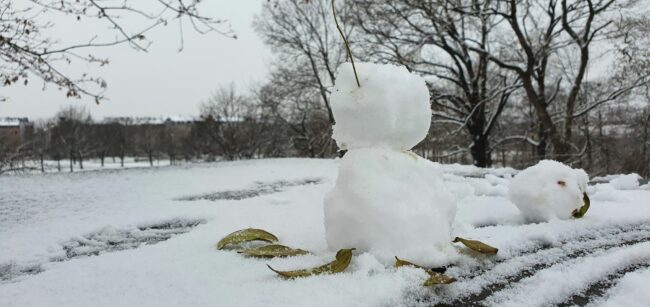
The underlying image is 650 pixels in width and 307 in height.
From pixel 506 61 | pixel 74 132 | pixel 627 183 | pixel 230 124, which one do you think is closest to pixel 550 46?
pixel 506 61

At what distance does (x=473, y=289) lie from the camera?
1442 millimetres

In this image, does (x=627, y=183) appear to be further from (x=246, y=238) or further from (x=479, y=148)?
(x=479, y=148)

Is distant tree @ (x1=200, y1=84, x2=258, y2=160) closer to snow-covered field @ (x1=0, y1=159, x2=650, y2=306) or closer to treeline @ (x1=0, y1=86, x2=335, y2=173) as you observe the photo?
treeline @ (x1=0, y1=86, x2=335, y2=173)

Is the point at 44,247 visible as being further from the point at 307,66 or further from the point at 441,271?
the point at 307,66

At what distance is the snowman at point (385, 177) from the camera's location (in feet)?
5.35

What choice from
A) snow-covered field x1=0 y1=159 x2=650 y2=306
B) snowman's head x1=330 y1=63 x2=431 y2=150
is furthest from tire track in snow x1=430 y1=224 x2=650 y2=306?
snowman's head x1=330 y1=63 x2=431 y2=150

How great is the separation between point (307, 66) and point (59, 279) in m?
19.7

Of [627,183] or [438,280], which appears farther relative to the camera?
[627,183]

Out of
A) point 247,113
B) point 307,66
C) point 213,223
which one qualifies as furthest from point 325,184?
point 247,113

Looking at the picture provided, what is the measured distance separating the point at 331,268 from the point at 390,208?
12.5 inches

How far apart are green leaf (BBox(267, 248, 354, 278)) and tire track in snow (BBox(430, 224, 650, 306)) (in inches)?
13.3

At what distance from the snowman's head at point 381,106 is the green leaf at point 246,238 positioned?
65 centimetres

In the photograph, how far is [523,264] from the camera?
1.71 meters

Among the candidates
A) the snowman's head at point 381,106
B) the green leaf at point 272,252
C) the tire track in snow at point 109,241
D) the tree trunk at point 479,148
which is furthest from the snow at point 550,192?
the tree trunk at point 479,148
